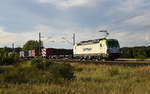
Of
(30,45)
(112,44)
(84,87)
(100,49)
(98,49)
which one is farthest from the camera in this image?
(30,45)

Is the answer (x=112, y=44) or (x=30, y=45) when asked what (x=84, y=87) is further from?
(x=30, y=45)

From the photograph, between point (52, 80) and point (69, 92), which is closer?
point (69, 92)

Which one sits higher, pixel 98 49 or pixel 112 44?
pixel 112 44

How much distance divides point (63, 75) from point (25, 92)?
358cm

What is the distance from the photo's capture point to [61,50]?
4884 centimetres

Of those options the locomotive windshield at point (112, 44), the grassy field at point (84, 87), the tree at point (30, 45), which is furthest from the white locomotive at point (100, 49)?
the tree at point (30, 45)

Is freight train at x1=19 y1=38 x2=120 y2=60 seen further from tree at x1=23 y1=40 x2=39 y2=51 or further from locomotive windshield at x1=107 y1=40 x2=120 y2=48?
tree at x1=23 y1=40 x2=39 y2=51

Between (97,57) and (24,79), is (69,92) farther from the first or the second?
(97,57)

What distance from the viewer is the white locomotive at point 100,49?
2789 centimetres

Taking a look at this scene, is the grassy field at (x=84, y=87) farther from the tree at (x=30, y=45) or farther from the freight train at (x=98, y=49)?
the tree at (x=30, y=45)

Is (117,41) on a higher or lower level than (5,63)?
higher

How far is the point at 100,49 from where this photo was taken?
96.4 ft

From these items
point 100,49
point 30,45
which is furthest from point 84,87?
point 30,45

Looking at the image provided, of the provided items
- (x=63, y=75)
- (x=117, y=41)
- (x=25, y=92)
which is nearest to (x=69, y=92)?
(x=25, y=92)
